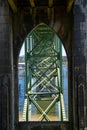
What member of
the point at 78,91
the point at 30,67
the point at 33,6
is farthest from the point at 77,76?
the point at 30,67

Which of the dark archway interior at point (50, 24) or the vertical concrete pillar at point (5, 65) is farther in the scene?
the dark archway interior at point (50, 24)

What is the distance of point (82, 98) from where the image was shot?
62.9ft

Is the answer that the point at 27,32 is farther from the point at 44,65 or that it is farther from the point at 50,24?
the point at 44,65

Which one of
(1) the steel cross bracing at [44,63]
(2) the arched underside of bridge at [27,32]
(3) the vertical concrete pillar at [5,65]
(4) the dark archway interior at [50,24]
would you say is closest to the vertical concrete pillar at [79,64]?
(2) the arched underside of bridge at [27,32]

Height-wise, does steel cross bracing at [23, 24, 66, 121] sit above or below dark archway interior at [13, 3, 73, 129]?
below

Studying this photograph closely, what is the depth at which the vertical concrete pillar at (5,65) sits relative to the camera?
61.1ft

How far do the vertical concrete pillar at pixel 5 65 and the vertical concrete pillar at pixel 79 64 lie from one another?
2773 millimetres

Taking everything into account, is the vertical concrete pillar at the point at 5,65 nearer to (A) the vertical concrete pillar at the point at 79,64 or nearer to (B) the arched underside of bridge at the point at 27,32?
(B) the arched underside of bridge at the point at 27,32

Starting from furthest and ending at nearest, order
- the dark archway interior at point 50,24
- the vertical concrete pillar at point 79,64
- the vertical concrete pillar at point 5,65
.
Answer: the dark archway interior at point 50,24 → the vertical concrete pillar at point 79,64 → the vertical concrete pillar at point 5,65

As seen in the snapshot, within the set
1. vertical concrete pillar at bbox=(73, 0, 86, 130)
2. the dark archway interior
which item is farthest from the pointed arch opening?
vertical concrete pillar at bbox=(73, 0, 86, 130)

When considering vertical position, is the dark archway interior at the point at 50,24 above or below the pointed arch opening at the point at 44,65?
above

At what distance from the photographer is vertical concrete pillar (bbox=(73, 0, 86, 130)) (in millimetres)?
19172

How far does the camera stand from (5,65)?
1898 cm

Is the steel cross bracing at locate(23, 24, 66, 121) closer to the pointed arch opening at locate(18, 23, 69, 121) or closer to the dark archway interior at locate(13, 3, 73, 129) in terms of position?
the pointed arch opening at locate(18, 23, 69, 121)
